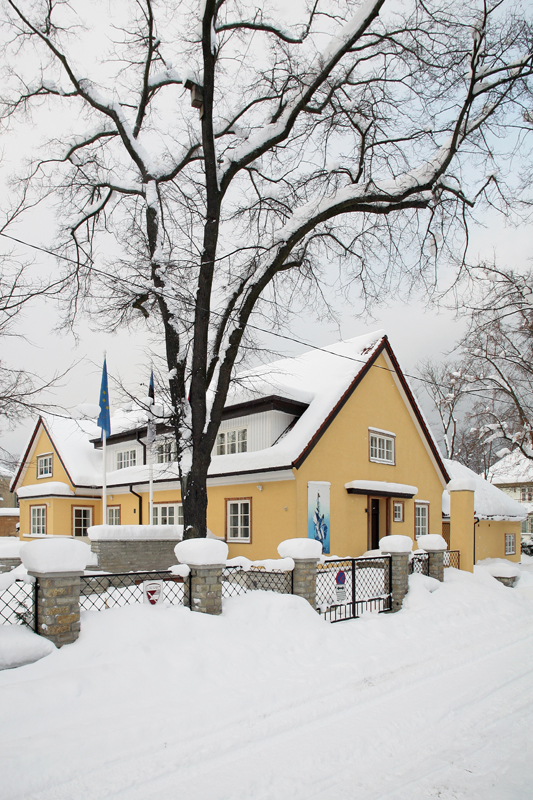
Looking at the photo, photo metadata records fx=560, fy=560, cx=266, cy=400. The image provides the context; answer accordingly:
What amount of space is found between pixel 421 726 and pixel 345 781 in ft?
4.87

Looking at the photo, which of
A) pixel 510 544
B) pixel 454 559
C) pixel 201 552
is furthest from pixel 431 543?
pixel 510 544

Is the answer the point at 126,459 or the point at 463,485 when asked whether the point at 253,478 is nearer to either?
the point at 463,485

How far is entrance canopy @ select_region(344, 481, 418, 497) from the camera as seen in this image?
16.1 meters

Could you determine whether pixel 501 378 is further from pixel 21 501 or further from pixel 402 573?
pixel 21 501

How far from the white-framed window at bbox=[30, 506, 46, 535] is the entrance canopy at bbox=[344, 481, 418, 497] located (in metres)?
13.5

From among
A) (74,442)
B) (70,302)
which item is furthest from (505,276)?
(74,442)

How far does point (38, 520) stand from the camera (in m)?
23.4

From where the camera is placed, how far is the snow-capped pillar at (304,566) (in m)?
9.12

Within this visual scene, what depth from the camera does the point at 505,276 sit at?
13852 mm

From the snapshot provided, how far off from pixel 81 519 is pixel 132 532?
397 inches

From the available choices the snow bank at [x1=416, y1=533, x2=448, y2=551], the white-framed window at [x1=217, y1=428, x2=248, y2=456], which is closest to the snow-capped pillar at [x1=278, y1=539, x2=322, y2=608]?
the snow bank at [x1=416, y1=533, x2=448, y2=551]

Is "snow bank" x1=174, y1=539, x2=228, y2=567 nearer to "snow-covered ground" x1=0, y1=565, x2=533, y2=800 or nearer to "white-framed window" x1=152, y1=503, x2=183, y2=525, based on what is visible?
"snow-covered ground" x1=0, y1=565, x2=533, y2=800

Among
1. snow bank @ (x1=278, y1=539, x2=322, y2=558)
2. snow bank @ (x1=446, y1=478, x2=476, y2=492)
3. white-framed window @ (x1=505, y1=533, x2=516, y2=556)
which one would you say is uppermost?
snow bank @ (x1=446, y1=478, x2=476, y2=492)

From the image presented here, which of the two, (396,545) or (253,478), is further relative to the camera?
(253,478)
